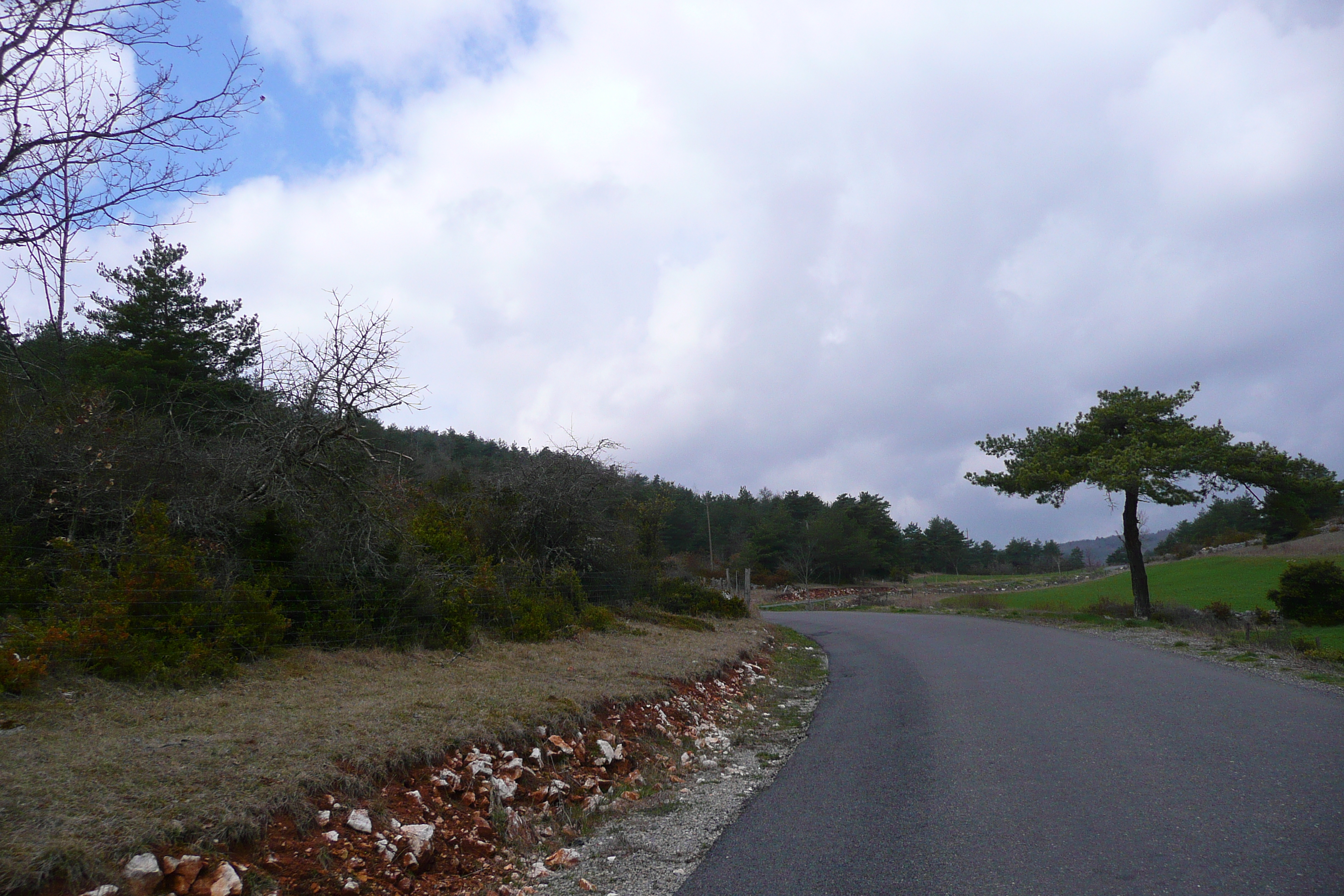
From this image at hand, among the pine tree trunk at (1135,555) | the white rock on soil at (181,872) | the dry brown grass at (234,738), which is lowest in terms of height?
the white rock on soil at (181,872)

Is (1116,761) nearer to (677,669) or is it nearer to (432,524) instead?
(677,669)

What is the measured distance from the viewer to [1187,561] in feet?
189

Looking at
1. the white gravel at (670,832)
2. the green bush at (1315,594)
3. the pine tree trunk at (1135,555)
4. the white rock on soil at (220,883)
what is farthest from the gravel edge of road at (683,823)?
the green bush at (1315,594)

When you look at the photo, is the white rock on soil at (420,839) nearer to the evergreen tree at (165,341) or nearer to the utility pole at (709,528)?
the evergreen tree at (165,341)

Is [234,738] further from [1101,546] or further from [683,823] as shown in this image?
[1101,546]

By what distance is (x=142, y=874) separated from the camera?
3742mm

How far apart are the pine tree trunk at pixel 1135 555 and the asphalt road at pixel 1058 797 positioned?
13305 mm

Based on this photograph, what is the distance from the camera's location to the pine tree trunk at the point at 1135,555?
2345 cm

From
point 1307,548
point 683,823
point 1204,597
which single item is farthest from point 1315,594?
point 1307,548

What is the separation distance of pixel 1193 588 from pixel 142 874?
4786cm

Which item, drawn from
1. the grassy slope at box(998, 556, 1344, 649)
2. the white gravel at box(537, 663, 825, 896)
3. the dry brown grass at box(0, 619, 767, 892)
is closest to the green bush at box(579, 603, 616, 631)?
the dry brown grass at box(0, 619, 767, 892)

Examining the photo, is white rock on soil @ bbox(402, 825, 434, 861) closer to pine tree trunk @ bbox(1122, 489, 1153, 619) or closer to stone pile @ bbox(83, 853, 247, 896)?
stone pile @ bbox(83, 853, 247, 896)

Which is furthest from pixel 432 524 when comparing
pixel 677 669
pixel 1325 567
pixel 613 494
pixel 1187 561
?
pixel 1187 561

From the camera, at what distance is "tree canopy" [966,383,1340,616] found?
21.0 metres
